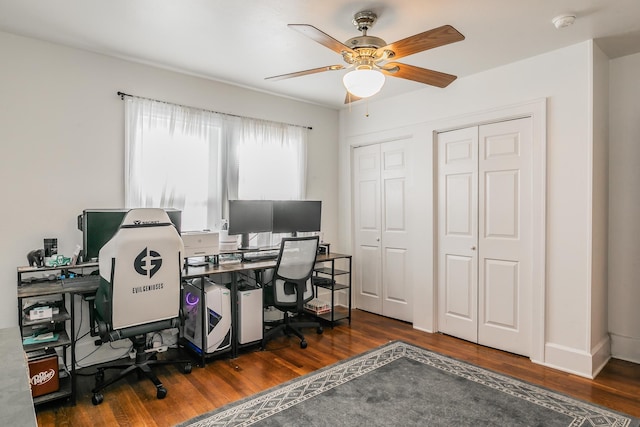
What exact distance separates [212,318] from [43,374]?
119 cm

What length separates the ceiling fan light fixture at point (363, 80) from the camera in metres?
2.15

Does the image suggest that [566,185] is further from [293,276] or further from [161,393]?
[161,393]

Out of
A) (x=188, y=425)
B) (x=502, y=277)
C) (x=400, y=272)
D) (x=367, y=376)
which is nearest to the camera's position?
(x=188, y=425)

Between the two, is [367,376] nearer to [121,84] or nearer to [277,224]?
[277,224]

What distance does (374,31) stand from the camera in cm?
272


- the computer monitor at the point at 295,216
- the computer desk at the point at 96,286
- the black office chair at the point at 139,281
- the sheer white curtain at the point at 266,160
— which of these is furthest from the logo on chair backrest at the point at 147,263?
the computer monitor at the point at 295,216

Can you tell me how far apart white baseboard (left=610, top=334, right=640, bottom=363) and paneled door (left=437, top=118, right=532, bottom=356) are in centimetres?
74

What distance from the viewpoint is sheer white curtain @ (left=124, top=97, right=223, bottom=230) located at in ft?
10.8

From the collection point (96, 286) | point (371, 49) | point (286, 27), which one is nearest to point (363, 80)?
point (371, 49)

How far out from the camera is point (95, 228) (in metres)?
2.82

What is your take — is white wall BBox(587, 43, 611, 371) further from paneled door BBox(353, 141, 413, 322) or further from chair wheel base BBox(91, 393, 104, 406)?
chair wheel base BBox(91, 393, 104, 406)

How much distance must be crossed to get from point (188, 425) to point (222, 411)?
0.77 ft

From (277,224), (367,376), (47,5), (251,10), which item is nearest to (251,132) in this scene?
(277,224)

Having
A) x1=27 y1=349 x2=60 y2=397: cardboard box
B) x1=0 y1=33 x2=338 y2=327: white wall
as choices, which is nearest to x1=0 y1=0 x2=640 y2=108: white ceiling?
x1=0 y1=33 x2=338 y2=327: white wall
